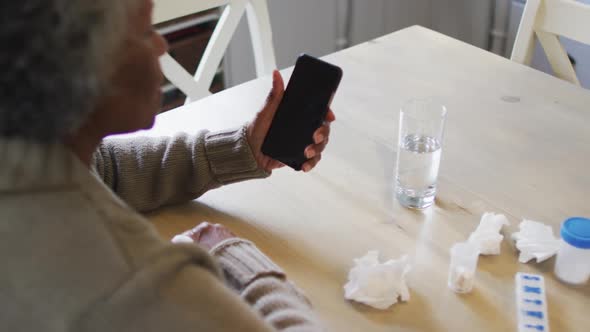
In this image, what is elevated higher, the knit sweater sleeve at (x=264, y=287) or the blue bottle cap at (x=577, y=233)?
the blue bottle cap at (x=577, y=233)

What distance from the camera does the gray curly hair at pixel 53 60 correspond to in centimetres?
44

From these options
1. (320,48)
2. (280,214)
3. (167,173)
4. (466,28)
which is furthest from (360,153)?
(466,28)

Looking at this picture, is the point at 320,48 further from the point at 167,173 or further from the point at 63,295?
the point at 63,295

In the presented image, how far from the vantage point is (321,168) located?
101cm

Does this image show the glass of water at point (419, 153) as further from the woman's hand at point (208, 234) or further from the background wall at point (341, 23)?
the background wall at point (341, 23)

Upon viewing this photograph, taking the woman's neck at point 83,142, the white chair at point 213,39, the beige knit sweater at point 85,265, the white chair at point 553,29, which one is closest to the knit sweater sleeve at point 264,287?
the beige knit sweater at point 85,265

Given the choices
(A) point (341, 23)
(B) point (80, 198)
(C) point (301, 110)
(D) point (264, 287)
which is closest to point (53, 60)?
(B) point (80, 198)

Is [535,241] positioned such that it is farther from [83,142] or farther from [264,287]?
[83,142]

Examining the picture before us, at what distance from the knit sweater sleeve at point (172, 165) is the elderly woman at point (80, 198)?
0.33m

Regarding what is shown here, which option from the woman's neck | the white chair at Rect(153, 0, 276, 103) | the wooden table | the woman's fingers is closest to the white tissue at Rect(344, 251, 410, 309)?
the wooden table

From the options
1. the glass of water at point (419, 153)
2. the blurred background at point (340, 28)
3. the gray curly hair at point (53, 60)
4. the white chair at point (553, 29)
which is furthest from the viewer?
the blurred background at point (340, 28)

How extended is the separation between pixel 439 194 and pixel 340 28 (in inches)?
66.3

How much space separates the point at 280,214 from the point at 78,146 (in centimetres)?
40

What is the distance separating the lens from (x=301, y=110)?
915 mm
